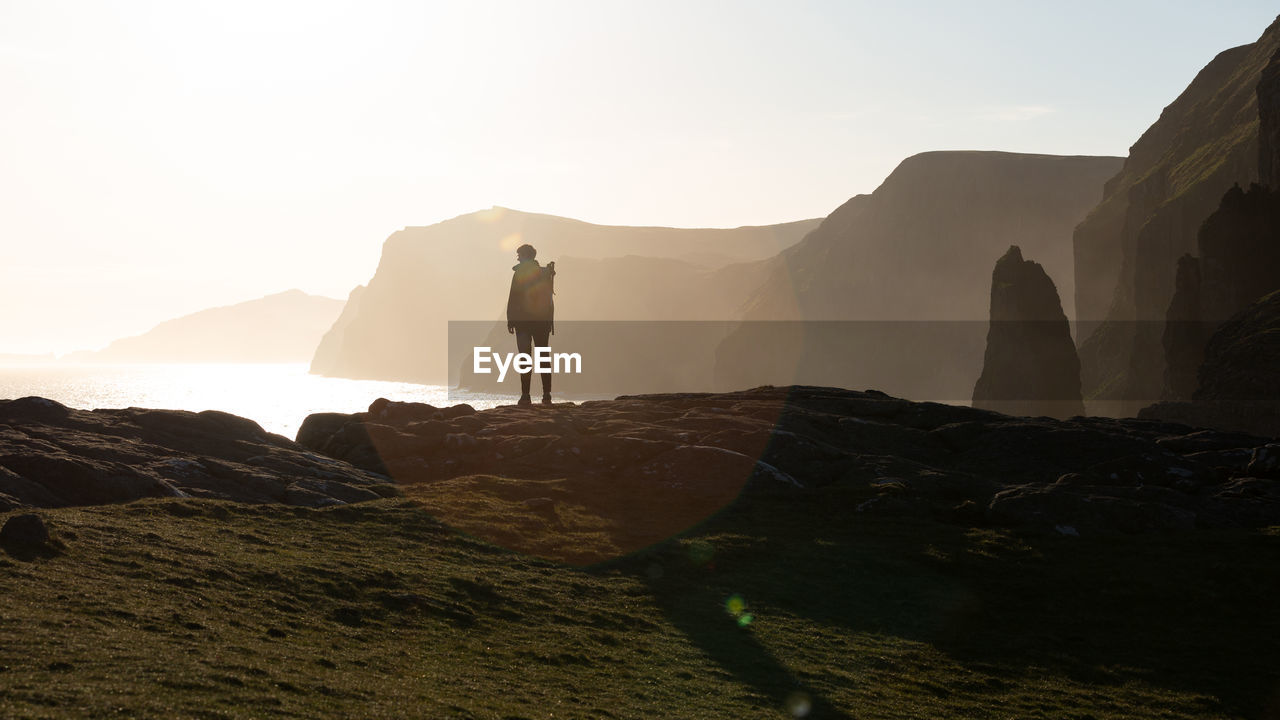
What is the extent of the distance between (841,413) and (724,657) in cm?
1865

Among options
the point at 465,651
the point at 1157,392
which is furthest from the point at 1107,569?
the point at 1157,392

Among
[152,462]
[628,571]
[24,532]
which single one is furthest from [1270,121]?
[24,532]

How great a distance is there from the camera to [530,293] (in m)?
29.9

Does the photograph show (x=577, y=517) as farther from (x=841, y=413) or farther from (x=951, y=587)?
(x=841, y=413)

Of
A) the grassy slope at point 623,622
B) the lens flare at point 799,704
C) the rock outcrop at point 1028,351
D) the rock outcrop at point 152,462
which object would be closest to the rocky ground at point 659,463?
the rock outcrop at point 152,462

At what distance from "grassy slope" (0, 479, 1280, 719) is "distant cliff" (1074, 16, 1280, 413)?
376 feet

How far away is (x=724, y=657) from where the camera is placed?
1191 centimetres

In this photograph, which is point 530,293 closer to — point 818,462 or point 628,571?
point 818,462

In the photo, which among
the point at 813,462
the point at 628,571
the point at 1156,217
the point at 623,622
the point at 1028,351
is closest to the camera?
the point at 623,622

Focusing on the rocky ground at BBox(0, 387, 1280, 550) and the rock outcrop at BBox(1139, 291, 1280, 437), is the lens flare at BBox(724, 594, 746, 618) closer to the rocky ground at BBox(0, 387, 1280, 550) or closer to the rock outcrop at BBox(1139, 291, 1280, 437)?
the rocky ground at BBox(0, 387, 1280, 550)

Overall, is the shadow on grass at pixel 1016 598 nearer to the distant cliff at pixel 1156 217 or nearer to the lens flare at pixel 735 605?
the lens flare at pixel 735 605

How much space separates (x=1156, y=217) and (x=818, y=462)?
130857 mm

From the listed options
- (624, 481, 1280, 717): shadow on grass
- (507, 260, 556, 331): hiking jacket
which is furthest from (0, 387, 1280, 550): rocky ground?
(507, 260, 556, 331): hiking jacket

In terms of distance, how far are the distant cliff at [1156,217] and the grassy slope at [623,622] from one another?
4509 inches
